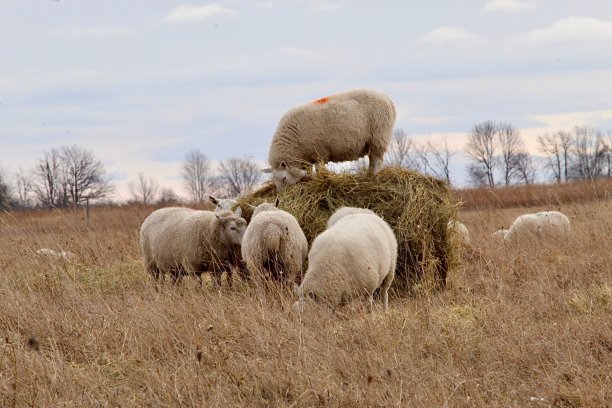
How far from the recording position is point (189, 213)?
424 inches

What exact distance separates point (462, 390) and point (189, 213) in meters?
6.42

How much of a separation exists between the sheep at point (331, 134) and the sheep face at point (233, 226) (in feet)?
3.63

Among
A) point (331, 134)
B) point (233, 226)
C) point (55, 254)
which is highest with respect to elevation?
point (331, 134)

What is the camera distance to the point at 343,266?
7.62 meters

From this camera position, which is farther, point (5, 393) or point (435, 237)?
point (435, 237)

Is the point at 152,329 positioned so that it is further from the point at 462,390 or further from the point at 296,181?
the point at 296,181

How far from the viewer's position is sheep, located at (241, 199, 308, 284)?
8.47 meters

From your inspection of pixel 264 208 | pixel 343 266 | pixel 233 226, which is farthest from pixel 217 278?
pixel 343 266

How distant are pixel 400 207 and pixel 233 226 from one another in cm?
227

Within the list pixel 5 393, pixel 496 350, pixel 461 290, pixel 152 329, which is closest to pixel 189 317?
pixel 152 329

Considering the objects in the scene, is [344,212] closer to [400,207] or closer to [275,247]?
[400,207]

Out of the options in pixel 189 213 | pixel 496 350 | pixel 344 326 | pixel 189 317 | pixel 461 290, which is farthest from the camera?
pixel 189 213

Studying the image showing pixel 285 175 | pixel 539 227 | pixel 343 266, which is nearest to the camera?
pixel 343 266

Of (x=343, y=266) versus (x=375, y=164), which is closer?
(x=343, y=266)
